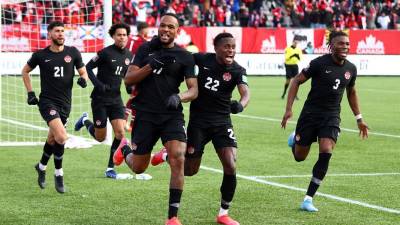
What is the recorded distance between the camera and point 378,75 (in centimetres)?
4550

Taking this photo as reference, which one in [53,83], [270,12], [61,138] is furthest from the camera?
[270,12]

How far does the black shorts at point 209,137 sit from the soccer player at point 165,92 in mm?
411

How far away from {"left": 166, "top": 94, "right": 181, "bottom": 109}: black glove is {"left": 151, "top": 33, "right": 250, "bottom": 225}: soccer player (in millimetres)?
795

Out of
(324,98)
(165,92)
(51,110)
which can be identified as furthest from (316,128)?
(51,110)

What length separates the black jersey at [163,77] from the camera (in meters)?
9.08

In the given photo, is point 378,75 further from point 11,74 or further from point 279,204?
point 279,204

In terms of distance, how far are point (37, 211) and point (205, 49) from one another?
34884 millimetres

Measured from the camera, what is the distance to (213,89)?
9.46 metres

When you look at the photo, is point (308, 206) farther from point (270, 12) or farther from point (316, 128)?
point (270, 12)

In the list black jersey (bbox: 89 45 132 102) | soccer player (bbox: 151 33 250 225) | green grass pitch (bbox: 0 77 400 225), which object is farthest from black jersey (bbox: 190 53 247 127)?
black jersey (bbox: 89 45 132 102)

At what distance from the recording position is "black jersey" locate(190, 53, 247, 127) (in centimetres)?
944

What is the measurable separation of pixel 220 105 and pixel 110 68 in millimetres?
4370

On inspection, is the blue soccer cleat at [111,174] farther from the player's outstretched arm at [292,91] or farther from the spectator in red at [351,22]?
the spectator in red at [351,22]

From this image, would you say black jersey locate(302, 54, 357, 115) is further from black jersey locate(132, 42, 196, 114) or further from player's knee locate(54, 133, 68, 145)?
player's knee locate(54, 133, 68, 145)
